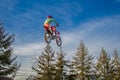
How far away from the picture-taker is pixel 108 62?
4741 cm

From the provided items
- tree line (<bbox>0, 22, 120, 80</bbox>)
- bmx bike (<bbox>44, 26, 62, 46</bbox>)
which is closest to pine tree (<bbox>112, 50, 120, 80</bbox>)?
tree line (<bbox>0, 22, 120, 80</bbox>)

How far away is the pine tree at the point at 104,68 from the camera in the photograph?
45.8 metres

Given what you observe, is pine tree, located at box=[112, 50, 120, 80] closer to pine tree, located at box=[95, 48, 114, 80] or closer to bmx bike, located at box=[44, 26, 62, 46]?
pine tree, located at box=[95, 48, 114, 80]

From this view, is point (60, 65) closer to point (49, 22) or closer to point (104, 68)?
point (104, 68)

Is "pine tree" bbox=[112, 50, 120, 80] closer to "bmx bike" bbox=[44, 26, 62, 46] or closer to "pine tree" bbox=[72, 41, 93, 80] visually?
"pine tree" bbox=[72, 41, 93, 80]

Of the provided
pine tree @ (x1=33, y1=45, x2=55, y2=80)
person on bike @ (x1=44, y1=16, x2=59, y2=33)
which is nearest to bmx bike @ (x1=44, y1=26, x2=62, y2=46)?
person on bike @ (x1=44, y1=16, x2=59, y2=33)

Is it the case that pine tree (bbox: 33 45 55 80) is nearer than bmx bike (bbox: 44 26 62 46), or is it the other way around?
bmx bike (bbox: 44 26 62 46)

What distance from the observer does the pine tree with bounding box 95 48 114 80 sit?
4575 centimetres

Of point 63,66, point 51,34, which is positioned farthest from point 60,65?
point 51,34

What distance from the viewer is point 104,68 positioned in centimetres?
4653

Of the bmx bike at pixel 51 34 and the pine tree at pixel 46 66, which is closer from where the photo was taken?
the bmx bike at pixel 51 34

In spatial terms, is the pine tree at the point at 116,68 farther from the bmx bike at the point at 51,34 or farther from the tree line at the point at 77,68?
the bmx bike at the point at 51,34

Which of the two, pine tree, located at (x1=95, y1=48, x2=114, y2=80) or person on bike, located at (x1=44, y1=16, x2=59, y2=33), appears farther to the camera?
pine tree, located at (x1=95, y1=48, x2=114, y2=80)

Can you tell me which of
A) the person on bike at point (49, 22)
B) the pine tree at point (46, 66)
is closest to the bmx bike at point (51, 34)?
the person on bike at point (49, 22)
